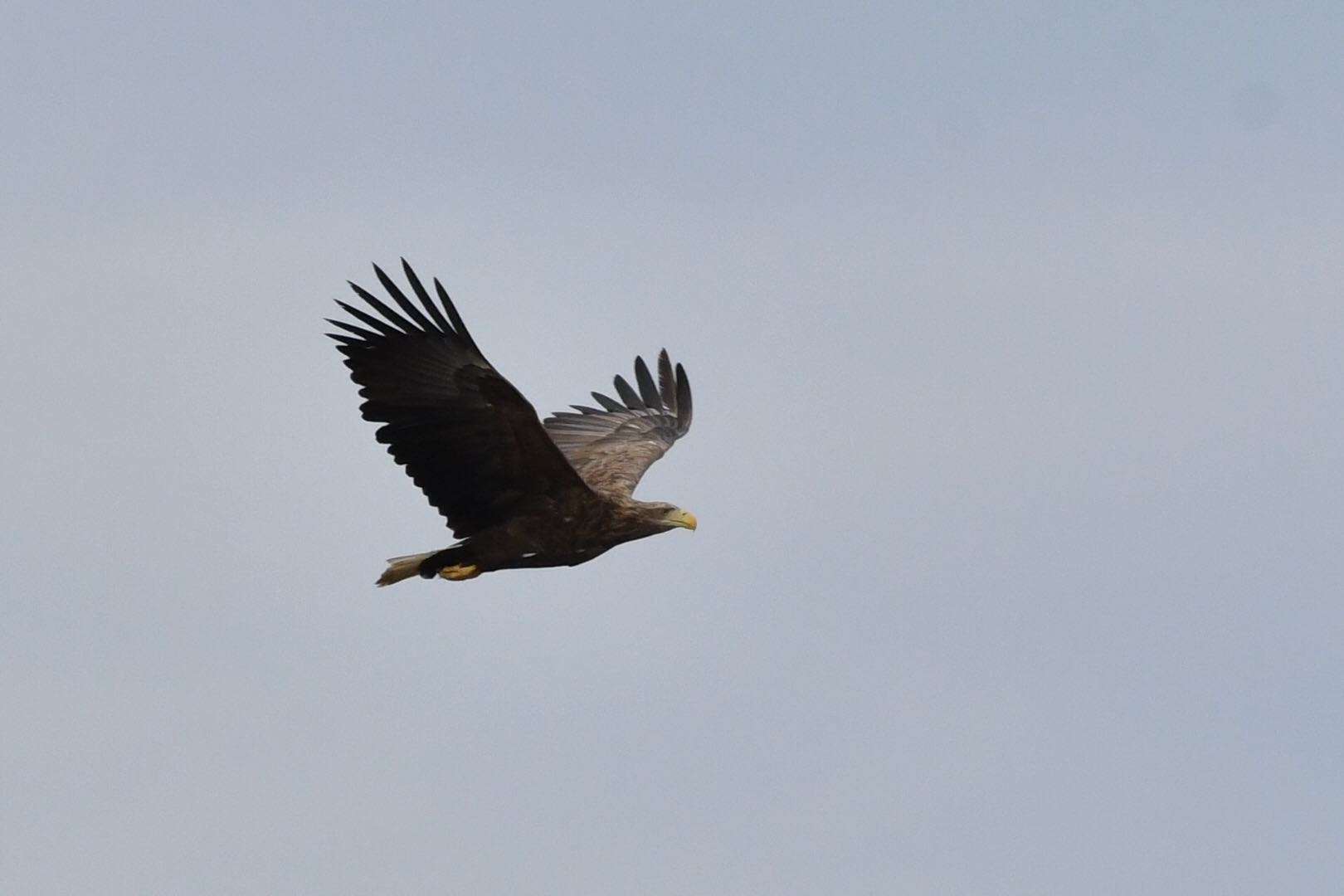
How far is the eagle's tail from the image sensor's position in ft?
62.7

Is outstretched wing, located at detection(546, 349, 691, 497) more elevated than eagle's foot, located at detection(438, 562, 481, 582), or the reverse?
outstretched wing, located at detection(546, 349, 691, 497)

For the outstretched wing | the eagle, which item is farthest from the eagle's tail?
the outstretched wing

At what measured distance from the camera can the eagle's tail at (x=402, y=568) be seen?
19.1m

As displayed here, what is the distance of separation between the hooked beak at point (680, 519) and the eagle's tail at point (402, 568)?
1.81 m

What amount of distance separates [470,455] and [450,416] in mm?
378

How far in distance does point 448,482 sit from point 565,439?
4.35m

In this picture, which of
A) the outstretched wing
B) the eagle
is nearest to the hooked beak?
the eagle

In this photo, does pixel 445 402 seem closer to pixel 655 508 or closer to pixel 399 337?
pixel 399 337

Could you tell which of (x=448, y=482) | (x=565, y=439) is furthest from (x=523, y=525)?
(x=565, y=439)

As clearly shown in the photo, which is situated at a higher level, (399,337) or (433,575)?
(399,337)

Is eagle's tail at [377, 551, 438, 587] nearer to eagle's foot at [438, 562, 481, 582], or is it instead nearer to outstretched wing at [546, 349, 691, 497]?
eagle's foot at [438, 562, 481, 582]

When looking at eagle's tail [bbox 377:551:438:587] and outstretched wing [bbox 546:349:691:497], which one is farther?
outstretched wing [bbox 546:349:691:497]

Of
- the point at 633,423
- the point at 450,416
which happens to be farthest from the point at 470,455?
the point at 633,423

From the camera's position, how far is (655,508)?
19.1 meters
